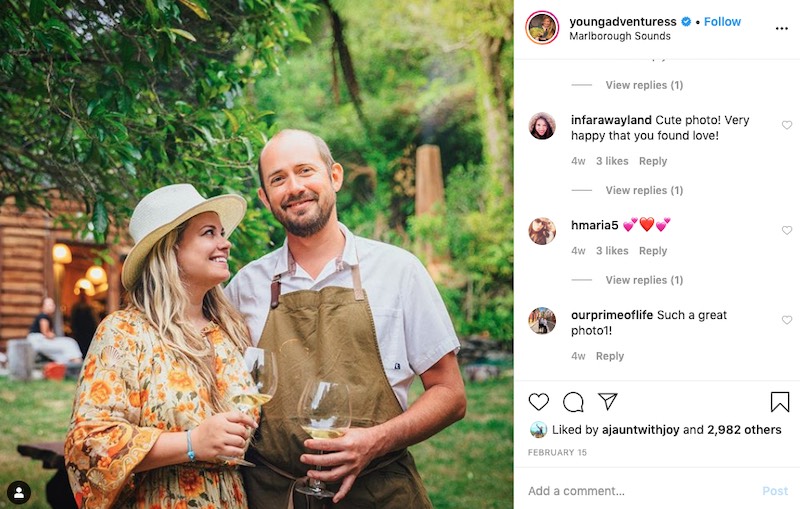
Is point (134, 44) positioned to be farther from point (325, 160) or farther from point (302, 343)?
point (302, 343)

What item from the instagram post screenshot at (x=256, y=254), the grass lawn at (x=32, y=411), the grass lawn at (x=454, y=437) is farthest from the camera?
the grass lawn at (x=454, y=437)

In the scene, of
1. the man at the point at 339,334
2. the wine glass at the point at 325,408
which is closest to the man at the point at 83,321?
the man at the point at 339,334

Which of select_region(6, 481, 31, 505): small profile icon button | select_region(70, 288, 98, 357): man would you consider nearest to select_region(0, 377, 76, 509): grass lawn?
select_region(70, 288, 98, 357): man

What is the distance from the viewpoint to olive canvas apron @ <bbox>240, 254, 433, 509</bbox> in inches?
83.8

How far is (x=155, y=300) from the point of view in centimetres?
205

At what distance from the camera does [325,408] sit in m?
1.85

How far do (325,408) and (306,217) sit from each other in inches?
24.3

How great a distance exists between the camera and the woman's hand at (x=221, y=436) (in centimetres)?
186
